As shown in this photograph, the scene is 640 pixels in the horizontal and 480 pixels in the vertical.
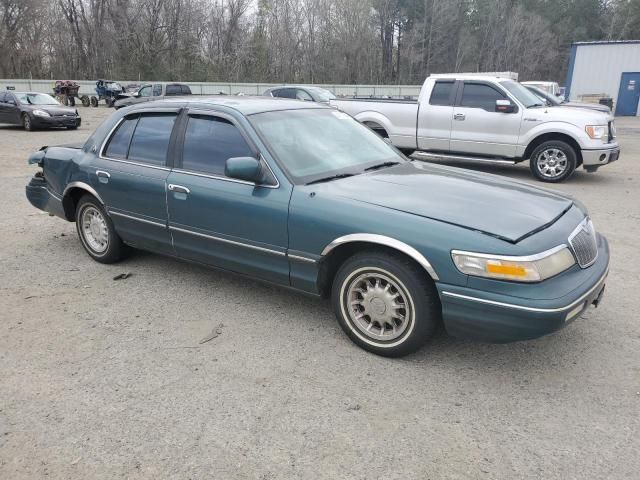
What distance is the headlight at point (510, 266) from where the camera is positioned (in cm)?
286

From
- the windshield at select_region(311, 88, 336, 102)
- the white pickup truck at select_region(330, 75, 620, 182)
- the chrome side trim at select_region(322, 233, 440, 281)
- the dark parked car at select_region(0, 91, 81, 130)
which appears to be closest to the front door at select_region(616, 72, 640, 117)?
the windshield at select_region(311, 88, 336, 102)

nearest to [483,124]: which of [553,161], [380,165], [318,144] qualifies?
[553,161]

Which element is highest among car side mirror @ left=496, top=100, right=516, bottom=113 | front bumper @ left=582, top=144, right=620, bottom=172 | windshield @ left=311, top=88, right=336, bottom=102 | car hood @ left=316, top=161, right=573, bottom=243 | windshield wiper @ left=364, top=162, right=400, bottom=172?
windshield @ left=311, top=88, right=336, bottom=102

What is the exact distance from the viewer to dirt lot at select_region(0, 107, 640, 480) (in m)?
2.51

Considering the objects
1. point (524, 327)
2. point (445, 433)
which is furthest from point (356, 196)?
point (445, 433)

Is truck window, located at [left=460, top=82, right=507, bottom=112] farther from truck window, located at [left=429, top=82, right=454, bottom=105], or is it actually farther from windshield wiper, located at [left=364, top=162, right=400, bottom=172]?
windshield wiper, located at [left=364, top=162, right=400, bottom=172]

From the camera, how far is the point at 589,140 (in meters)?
9.35

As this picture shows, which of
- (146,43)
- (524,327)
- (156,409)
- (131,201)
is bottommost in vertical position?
(156,409)

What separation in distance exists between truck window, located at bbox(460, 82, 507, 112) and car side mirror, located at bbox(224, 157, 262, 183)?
7610 millimetres

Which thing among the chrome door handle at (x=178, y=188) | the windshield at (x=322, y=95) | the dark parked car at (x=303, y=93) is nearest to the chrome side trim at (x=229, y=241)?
the chrome door handle at (x=178, y=188)

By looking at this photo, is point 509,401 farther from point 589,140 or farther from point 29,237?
point 589,140

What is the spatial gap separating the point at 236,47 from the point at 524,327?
1994 inches

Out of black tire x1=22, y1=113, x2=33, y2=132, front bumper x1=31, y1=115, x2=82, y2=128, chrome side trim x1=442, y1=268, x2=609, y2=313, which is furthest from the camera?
black tire x1=22, y1=113, x2=33, y2=132

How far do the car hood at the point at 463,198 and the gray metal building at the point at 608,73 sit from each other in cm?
2869
